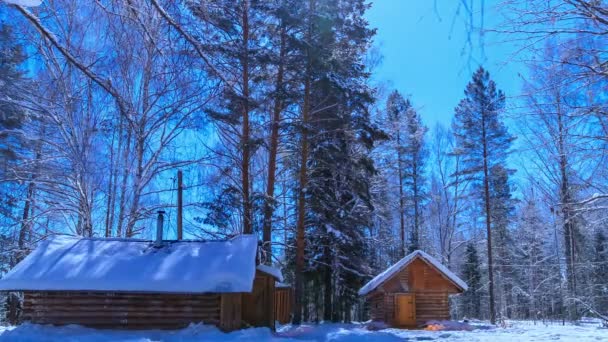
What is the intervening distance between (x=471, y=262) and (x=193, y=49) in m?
39.8

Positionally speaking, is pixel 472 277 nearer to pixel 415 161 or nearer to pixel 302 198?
pixel 415 161

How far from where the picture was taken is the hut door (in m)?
24.5

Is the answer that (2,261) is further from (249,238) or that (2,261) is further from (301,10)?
(301,10)

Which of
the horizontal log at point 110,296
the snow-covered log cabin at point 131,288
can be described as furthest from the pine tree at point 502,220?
the horizontal log at point 110,296

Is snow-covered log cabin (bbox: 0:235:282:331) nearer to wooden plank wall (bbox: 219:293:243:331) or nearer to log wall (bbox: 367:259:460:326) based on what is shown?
wooden plank wall (bbox: 219:293:243:331)

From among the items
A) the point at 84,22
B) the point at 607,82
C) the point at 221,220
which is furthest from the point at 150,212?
the point at 607,82

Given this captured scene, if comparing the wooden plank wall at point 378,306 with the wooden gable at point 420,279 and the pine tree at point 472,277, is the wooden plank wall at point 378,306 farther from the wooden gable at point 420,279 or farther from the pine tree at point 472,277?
the pine tree at point 472,277

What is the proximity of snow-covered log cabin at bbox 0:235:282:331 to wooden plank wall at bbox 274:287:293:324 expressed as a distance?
31.4 feet

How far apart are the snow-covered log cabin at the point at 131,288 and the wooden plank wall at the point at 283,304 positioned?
9572mm

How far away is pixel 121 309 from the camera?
1611cm

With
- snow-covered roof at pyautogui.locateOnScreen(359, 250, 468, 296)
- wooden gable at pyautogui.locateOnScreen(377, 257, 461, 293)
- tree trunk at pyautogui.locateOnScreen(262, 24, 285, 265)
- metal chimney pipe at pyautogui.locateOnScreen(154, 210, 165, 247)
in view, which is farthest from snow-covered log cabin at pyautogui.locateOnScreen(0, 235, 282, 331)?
wooden gable at pyautogui.locateOnScreen(377, 257, 461, 293)

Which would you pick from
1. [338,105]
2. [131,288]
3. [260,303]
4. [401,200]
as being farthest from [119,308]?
[401,200]

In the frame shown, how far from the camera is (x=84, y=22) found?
16.9 ft

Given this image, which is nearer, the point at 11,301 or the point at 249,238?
the point at 249,238
